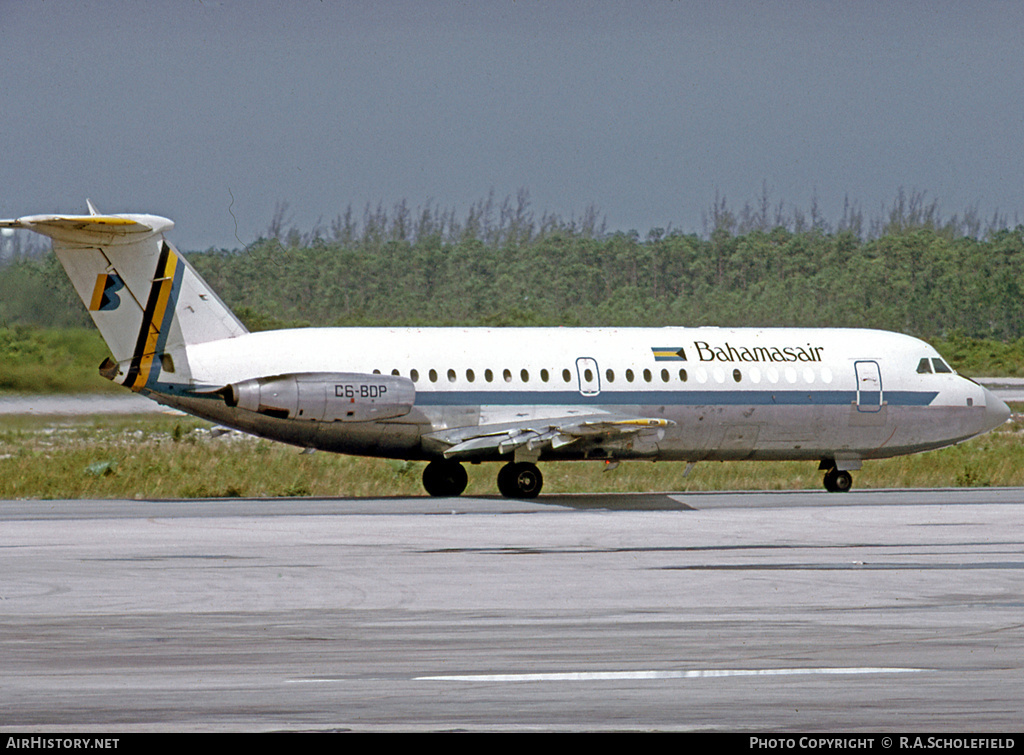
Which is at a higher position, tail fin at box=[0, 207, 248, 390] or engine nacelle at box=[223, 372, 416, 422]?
tail fin at box=[0, 207, 248, 390]

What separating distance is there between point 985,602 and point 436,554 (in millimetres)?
6936

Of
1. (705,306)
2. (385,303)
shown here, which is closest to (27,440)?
(385,303)

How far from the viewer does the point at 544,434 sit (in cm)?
2784

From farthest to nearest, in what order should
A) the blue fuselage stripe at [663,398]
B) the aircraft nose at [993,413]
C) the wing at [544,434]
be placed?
the aircraft nose at [993,413]
the blue fuselage stripe at [663,398]
the wing at [544,434]

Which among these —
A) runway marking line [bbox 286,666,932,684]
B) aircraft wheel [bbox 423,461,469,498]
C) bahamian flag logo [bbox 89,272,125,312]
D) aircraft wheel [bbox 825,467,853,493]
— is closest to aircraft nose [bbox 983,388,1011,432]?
aircraft wheel [bbox 825,467,853,493]

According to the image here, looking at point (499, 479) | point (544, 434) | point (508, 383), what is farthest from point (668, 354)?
point (499, 479)

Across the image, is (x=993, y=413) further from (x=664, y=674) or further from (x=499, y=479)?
(x=664, y=674)

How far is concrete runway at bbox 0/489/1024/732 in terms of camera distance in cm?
943

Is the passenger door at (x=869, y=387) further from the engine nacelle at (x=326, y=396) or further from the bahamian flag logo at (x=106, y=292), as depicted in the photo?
the bahamian flag logo at (x=106, y=292)

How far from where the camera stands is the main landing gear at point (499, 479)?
2875 cm

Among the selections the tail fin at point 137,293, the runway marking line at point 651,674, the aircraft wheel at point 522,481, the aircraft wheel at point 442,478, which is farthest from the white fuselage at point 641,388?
the runway marking line at point 651,674

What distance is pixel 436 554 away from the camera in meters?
18.6

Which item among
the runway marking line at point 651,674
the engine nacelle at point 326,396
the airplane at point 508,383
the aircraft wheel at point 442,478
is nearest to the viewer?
the runway marking line at point 651,674

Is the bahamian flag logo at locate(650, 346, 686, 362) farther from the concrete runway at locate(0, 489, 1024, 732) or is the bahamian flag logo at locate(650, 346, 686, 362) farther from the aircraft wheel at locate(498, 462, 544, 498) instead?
the concrete runway at locate(0, 489, 1024, 732)
